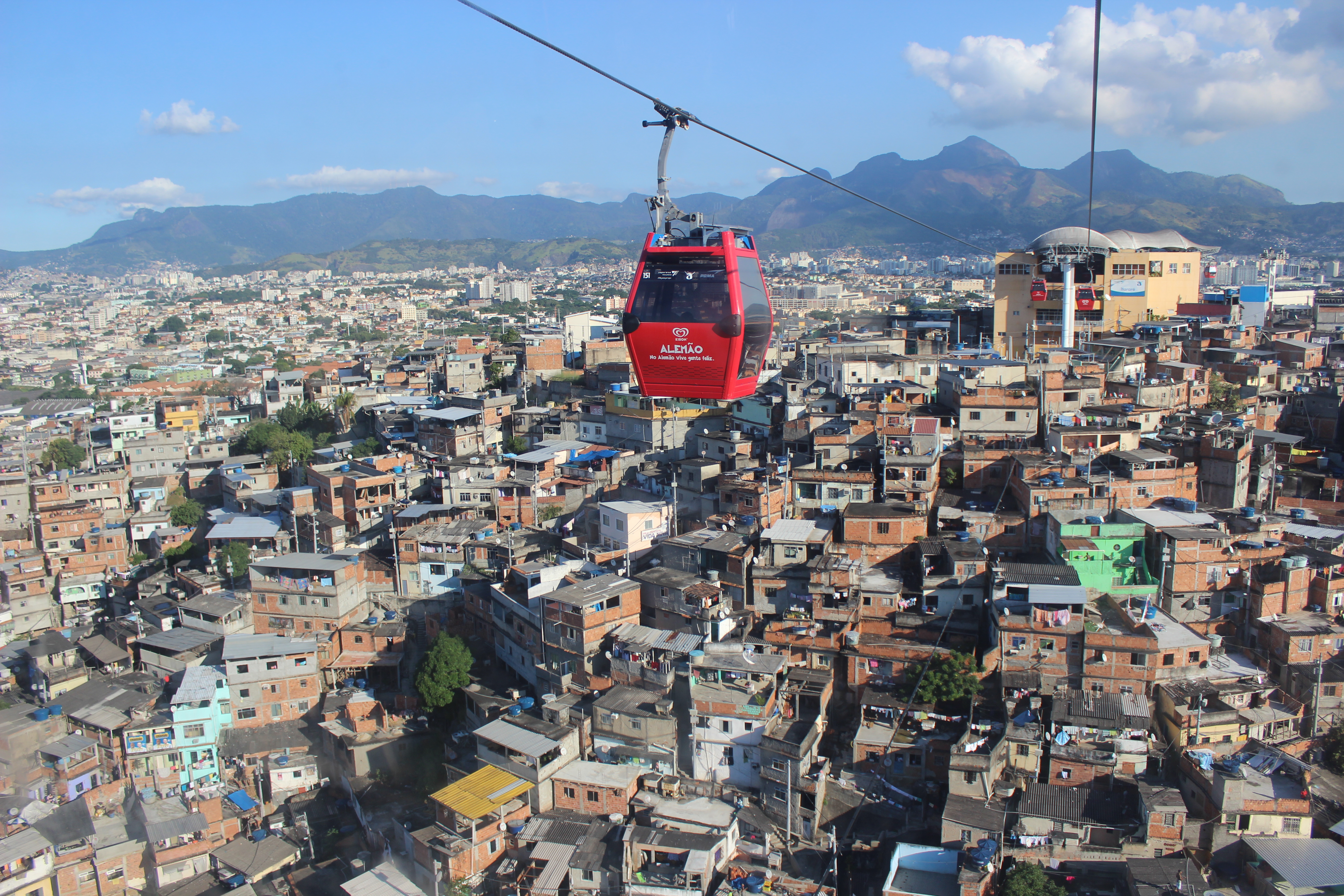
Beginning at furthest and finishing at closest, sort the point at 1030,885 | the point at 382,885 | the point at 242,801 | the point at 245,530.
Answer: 1. the point at 245,530
2. the point at 242,801
3. the point at 382,885
4. the point at 1030,885

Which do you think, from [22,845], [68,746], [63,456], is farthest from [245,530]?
[63,456]

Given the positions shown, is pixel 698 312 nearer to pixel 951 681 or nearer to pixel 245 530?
pixel 951 681

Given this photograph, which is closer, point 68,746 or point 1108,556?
point 1108,556

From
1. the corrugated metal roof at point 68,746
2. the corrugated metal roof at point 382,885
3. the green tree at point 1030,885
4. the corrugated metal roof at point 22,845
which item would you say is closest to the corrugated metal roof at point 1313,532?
the green tree at point 1030,885

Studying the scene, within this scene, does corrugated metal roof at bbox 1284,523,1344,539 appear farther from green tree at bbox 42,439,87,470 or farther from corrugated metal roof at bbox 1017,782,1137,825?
green tree at bbox 42,439,87,470

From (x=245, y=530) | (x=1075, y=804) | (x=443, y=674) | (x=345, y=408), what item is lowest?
(x=1075, y=804)

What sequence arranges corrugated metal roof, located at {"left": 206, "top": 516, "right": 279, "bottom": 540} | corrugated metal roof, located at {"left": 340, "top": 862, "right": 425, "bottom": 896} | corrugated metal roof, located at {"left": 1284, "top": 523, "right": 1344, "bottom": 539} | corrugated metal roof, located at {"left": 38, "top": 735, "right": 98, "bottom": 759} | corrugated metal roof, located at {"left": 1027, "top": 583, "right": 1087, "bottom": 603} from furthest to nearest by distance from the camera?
corrugated metal roof, located at {"left": 206, "top": 516, "right": 279, "bottom": 540}, corrugated metal roof, located at {"left": 1284, "top": 523, "right": 1344, "bottom": 539}, corrugated metal roof, located at {"left": 38, "top": 735, "right": 98, "bottom": 759}, corrugated metal roof, located at {"left": 1027, "top": 583, "right": 1087, "bottom": 603}, corrugated metal roof, located at {"left": 340, "top": 862, "right": 425, "bottom": 896}

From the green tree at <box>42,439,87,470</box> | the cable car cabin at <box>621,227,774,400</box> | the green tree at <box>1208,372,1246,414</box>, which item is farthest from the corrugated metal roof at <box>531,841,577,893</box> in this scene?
the green tree at <box>42,439,87,470</box>

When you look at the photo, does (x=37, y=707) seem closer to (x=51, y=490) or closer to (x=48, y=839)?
(x=48, y=839)
